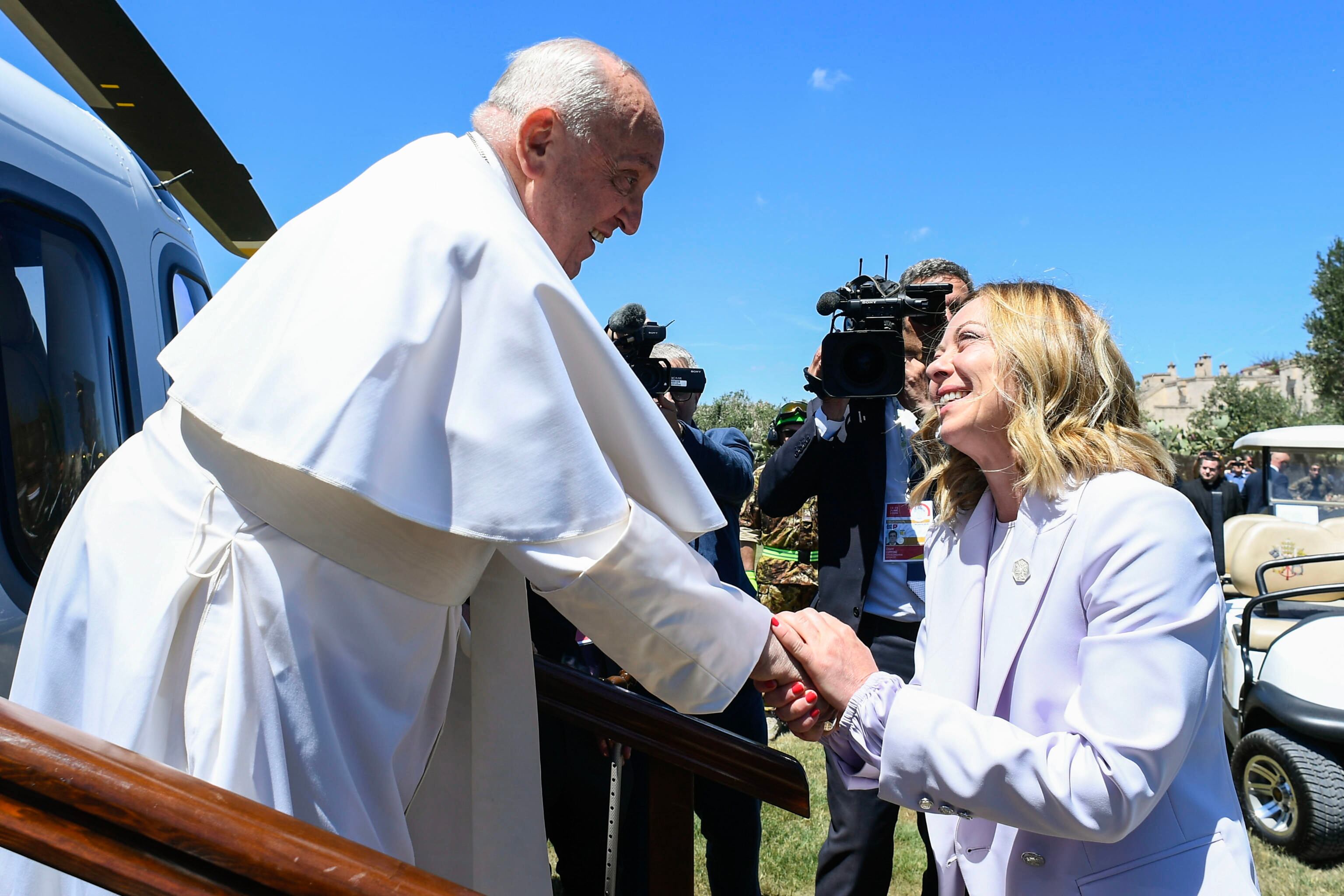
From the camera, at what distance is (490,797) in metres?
1.51

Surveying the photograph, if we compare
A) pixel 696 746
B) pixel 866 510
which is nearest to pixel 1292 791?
pixel 866 510

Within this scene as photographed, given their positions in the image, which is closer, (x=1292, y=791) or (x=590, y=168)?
(x=590, y=168)

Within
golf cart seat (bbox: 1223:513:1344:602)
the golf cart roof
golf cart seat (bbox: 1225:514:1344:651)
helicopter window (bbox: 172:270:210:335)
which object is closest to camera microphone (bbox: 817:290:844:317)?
helicopter window (bbox: 172:270:210:335)

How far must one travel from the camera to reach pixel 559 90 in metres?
1.77

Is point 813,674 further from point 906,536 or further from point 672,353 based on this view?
point 672,353

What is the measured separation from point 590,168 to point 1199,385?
275ft

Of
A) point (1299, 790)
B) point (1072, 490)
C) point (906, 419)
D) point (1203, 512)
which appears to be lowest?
point (1299, 790)

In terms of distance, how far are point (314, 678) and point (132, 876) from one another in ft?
1.41

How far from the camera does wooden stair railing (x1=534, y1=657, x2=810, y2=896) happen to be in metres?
1.80

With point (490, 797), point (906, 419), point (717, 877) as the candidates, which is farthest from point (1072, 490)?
point (717, 877)

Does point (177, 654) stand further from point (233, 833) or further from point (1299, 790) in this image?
point (1299, 790)

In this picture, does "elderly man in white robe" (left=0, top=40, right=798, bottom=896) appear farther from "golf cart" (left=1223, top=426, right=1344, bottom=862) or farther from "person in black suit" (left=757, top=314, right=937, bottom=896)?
"golf cart" (left=1223, top=426, right=1344, bottom=862)

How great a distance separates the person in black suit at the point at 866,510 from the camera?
324 centimetres

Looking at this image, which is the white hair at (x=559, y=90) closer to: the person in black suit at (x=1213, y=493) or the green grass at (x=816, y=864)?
the green grass at (x=816, y=864)
